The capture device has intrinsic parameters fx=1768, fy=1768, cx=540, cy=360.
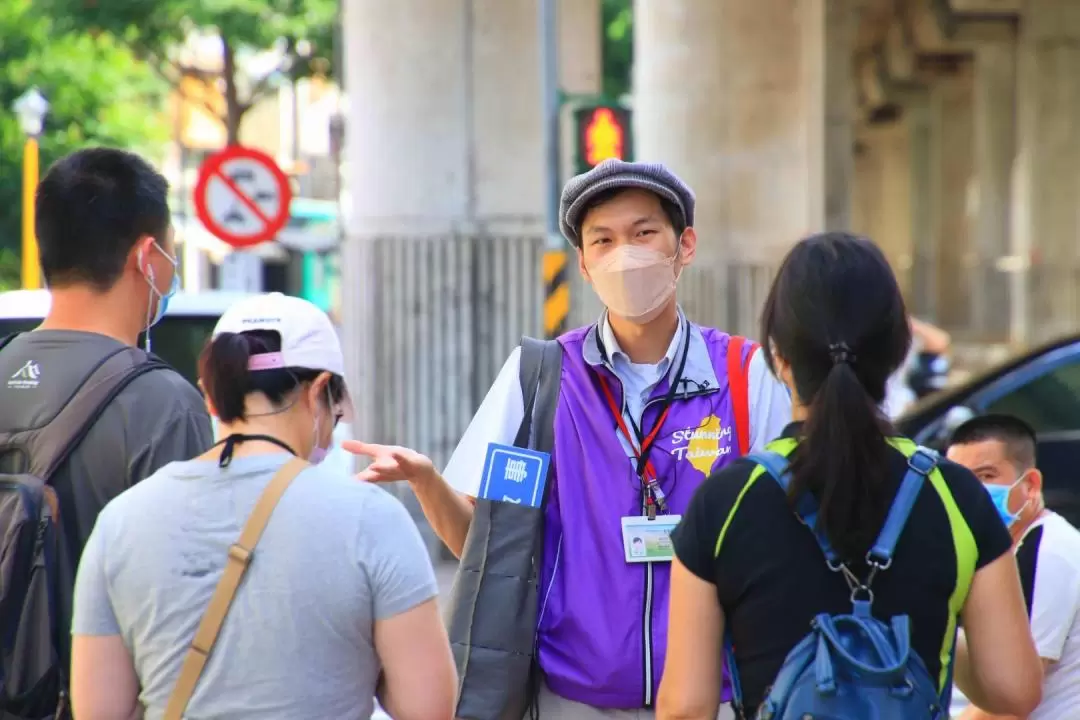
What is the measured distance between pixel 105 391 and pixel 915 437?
7018 millimetres

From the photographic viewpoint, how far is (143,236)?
11.2 feet

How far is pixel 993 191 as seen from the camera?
3516 centimetres

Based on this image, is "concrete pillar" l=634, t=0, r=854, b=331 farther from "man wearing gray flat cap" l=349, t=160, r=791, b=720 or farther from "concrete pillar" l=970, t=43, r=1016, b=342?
"concrete pillar" l=970, t=43, r=1016, b=342

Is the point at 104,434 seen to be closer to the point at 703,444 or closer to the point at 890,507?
the point at 703,444

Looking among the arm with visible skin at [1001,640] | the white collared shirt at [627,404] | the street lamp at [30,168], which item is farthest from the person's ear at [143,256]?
the street lamp at [30,168]

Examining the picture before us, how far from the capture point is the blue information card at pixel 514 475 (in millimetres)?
3469

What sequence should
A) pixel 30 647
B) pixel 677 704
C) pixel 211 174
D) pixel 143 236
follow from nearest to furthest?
pixel 677 704, pixel 30 647, pixel 143 236, pixel 211 174

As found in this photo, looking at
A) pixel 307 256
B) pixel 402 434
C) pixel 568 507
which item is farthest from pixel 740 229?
pixel 307 256

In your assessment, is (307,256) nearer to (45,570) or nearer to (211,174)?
(211,174)

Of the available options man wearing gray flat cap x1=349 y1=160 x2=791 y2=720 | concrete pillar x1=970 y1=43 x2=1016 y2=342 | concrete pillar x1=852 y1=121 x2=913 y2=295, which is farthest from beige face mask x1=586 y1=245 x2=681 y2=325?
concrete pillar x1=852 y1=121 x2=913 y2=295

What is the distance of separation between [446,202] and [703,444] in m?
8.66

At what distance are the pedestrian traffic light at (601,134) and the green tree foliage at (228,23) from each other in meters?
17.0

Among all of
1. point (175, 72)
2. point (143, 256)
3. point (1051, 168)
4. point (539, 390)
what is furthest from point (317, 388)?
point (175, 72)

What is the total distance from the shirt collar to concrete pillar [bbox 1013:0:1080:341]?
2420 centimetres
